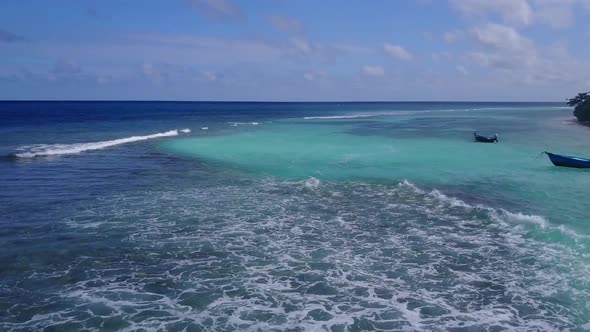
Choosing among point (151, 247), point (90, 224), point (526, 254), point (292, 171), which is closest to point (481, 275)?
point (526, 254)

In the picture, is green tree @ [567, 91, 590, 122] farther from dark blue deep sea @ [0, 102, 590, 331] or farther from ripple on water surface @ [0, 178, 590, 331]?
ripple on water surface @ [0, 178, 590, 331]

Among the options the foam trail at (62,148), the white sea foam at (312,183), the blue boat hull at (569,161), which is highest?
the foam trail at (62,148)

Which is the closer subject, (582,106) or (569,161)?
(569,161)

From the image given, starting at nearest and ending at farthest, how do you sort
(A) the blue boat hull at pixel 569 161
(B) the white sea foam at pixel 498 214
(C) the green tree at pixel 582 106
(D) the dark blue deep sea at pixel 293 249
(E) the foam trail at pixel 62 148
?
(D) the dark blue deep sea at pixel 293 249 < (B) the white sea foam at pixel 498 214 < (A) the blue boat hull at pixel 569 161 < (E) the foam trail at pixel 62 148 < (C) the green tree at pixel 582 106

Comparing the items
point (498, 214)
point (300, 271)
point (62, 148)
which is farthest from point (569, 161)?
point (62, 148)

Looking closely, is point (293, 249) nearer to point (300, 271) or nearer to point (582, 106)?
point (300, 271)

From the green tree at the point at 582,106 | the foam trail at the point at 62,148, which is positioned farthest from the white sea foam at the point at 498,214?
the green tree at the point at 582,106

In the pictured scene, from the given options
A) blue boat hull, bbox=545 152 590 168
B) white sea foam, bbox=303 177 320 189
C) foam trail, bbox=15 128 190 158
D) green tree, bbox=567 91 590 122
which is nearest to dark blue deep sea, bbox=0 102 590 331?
white sea foam, bbox=303 177 320 189

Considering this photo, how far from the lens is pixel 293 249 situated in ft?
51.5

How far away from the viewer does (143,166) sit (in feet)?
104

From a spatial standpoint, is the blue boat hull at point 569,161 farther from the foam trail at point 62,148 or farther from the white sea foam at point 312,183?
the foam trail at point 62,148

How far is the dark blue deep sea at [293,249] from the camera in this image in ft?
37.3

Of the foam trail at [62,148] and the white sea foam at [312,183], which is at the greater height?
the foam trail at [62,148]

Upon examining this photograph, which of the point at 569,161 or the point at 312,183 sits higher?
the point at 569,161
